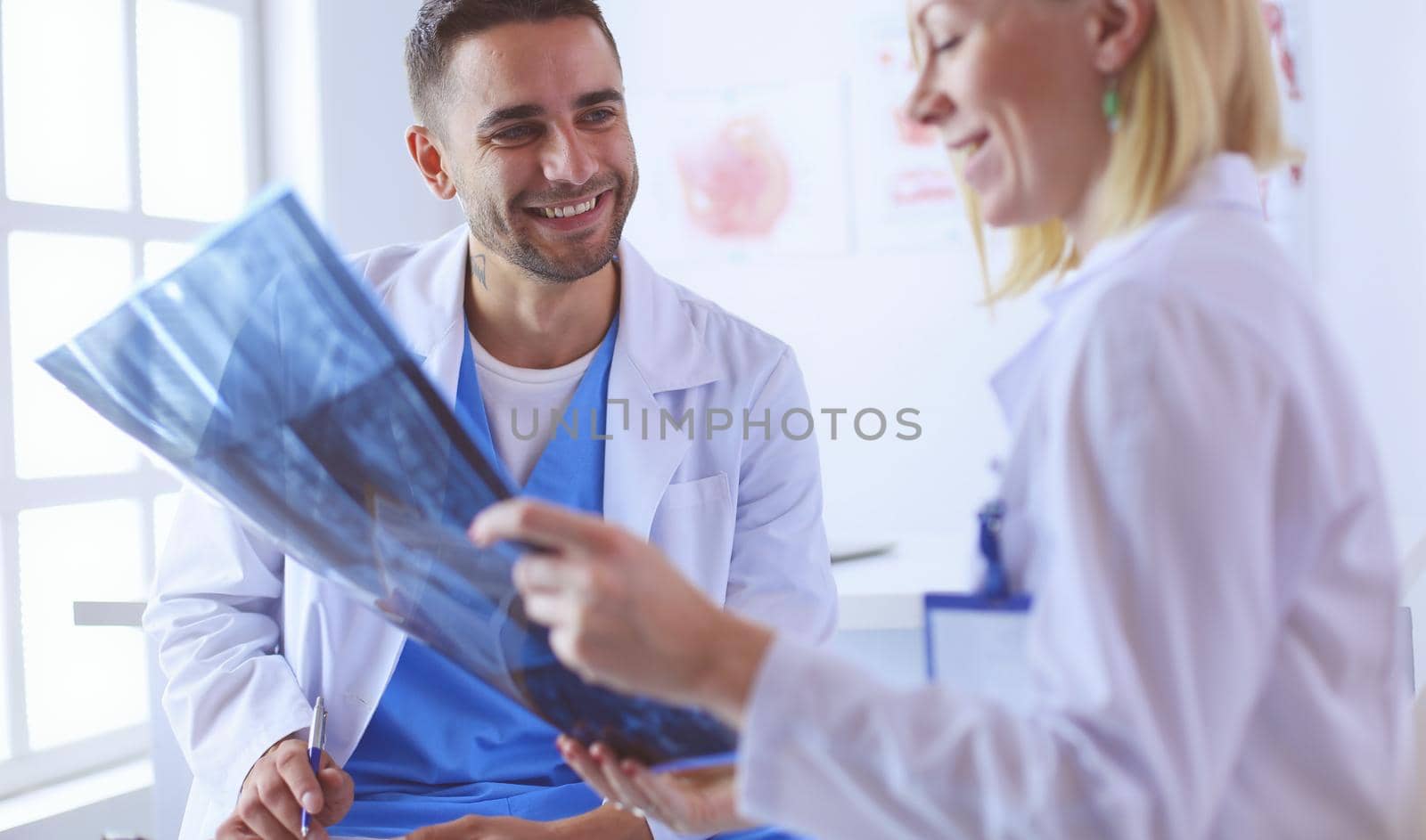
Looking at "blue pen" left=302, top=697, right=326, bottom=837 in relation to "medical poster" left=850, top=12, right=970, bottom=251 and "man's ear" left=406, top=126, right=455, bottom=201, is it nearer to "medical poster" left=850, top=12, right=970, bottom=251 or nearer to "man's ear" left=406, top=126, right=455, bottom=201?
"man's ear" left=406, top=126, right=455, bottom=201

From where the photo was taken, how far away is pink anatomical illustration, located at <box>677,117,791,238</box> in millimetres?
2926

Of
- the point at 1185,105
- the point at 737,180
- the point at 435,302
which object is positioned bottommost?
the point at 435,302

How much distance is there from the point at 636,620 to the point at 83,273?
2.00 m

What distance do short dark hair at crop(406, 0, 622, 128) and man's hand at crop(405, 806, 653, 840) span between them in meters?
0.82

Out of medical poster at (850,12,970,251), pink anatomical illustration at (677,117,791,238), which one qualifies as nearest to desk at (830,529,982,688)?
medical poster at (850,12,970,251)

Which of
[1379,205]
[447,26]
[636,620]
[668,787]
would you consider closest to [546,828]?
[668,787]

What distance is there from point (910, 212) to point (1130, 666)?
2396 millimetres

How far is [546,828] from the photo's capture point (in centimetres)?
115

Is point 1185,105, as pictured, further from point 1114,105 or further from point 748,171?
point 748,171

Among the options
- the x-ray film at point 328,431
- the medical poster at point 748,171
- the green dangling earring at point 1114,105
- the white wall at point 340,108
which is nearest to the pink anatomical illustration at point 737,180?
the medical poster at point 748,171

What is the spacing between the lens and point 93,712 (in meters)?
2.31

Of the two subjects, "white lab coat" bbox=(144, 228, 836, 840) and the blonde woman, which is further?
"white lab coat" bbox=(144, 228, 836, 840)

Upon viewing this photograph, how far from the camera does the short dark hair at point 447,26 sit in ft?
4.71

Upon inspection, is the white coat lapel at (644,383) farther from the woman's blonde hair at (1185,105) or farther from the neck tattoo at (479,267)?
the woman's blonde hair at (1185,105)
